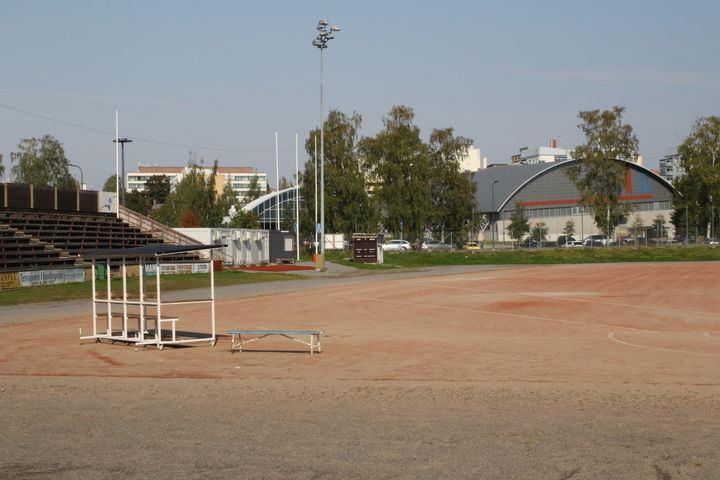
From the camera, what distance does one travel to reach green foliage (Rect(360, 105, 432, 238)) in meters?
91.3

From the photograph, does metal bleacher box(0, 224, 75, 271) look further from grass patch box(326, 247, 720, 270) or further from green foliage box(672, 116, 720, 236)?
green foliage box(672, 116, 720, 236)

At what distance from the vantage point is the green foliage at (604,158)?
90812 mm

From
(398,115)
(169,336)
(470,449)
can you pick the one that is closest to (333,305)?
(169,336)

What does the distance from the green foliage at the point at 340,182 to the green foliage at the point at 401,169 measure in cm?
198

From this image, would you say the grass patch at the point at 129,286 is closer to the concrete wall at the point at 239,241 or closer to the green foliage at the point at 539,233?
the concrete wall at the point at 239,241

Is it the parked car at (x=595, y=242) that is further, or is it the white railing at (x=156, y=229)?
the parked car at (x=595, y=242)

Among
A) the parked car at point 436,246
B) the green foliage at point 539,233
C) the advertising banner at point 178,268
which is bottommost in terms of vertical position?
the advertising banner at point 178,268

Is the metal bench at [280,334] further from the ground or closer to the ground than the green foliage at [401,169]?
closer to the ground

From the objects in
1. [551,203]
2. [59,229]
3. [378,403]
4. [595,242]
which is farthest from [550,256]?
[378,403]

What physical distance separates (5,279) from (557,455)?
114 ft

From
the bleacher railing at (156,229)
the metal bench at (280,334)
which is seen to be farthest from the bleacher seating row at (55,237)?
the metal bench at (280,334)

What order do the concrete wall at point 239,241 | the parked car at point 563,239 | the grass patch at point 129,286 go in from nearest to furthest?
the grass patch at point 129,286 < the concrete wall at point 239,241 < the parked car at point 563,239

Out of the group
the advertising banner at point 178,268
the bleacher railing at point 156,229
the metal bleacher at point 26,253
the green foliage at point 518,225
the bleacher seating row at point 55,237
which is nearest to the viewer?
the metal bleacher at point 26,253

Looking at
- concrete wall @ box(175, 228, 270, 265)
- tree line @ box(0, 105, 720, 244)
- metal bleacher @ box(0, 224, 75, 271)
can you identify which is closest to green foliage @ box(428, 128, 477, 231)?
tree line @ box(0, 105, 720, 244)
